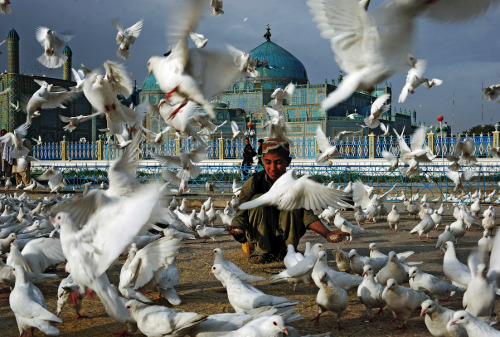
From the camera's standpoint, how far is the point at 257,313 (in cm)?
330

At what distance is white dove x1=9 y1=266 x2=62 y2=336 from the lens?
11.0 ft

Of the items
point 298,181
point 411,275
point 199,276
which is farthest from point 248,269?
point 411,275

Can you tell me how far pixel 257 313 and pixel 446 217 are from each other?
8.21m

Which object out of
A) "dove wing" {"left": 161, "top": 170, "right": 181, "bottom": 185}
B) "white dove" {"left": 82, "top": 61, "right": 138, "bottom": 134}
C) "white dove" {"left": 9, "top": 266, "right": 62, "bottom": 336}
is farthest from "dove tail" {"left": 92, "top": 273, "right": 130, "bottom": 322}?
"dove wing" {"left": 161, "top": 170, "right": 181, "bottom": 185}

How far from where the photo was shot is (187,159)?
8.30m

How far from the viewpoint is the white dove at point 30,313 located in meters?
3.36

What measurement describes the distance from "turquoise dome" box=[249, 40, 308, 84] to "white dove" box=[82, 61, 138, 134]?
1347 inches

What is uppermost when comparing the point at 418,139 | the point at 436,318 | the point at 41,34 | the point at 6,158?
the point at 41,34

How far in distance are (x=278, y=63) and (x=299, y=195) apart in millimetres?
36616

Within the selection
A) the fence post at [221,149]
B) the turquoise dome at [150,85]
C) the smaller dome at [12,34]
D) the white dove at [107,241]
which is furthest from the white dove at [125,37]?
the turquoise dome at [150,85]

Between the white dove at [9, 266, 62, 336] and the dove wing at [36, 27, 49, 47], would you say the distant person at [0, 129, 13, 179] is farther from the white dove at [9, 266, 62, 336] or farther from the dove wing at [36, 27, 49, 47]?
the white dove at [9, 266, 62, 336]

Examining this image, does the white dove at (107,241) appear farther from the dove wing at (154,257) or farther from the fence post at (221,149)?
the fence post at (221,149)

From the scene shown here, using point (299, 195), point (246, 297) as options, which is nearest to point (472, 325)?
point (246, 297)

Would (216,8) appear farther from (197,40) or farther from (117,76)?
(117,76)
